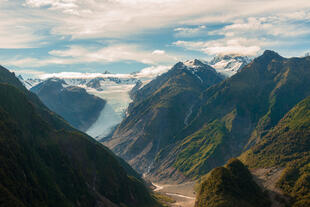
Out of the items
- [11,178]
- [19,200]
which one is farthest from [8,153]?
[19,200]

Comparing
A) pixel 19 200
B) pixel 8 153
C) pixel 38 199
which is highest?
pixel 8 153

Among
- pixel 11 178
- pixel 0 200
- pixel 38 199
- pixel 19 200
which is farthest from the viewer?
pixel 38 199

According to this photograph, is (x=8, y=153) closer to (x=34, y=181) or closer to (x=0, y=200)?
(x=34, y=181)

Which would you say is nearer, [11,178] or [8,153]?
[11,178]

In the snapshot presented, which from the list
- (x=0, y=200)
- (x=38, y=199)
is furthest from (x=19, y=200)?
(x=38, y=199)

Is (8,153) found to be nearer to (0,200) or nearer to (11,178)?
(11,178)

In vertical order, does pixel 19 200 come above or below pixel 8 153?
below

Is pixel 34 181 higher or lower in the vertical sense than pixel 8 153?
lower

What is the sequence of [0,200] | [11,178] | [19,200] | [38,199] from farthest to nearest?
[38,199]
[11,178]
[19,200]
[0,200]

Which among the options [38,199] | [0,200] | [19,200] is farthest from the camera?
[38,199]

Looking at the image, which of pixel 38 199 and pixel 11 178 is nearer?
pixel 11 178
